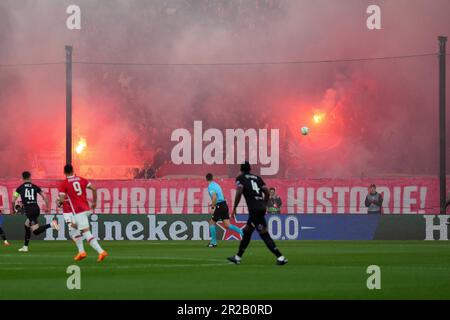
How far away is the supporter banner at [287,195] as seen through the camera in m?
46.0

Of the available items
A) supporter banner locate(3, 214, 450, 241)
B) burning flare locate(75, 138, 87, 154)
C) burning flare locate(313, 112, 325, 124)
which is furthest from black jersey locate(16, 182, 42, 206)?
burning flare locate(313, 112, 325, 124)

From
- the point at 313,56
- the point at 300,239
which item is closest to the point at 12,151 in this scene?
the point at 313,56

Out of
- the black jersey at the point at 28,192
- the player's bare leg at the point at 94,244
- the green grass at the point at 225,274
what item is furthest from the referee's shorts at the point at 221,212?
the player's bare leg at the point at 94,244

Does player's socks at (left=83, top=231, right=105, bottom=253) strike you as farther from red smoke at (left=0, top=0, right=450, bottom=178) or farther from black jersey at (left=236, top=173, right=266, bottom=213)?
red smoke at (left=0, top=0, right=450, bottom=178)

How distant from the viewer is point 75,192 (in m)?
25.2

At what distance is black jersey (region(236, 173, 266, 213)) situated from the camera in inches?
924

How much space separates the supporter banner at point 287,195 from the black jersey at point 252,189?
22040 mm

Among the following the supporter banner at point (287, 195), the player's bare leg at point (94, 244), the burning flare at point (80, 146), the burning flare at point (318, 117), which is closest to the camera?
the player's bare leg at point (94, 244)

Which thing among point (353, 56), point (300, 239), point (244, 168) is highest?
point (353, 56)

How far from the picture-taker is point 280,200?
140ft

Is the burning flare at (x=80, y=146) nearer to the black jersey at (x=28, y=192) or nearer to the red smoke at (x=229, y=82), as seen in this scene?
the red smoke at (x=229, y=82)

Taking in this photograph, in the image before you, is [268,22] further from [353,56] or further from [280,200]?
[280,200]

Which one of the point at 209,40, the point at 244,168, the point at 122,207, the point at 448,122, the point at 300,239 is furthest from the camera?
the point at 209,40
